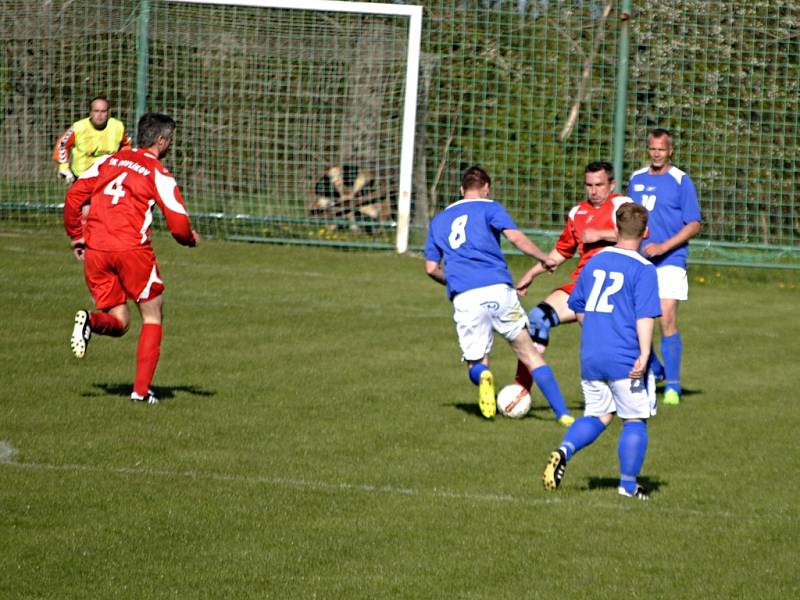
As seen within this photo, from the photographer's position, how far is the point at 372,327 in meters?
14.6

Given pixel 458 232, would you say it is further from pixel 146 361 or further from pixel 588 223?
pixel 146 361

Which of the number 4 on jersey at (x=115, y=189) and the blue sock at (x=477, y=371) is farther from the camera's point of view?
the blue sock at (x=477, y=371)

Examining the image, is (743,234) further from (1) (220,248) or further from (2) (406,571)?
(2) (406,571)

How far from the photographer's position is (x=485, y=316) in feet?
33.9

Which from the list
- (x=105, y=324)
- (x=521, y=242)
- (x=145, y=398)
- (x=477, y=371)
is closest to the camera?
(x=521, y=242)

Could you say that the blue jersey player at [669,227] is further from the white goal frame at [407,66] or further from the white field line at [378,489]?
the white goal frame at [407,66]

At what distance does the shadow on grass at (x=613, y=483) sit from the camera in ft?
27.4

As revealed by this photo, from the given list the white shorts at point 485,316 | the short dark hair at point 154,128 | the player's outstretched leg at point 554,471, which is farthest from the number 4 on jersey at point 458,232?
the player's outstretched leg at point 554,471

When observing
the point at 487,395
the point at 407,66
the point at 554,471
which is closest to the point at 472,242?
the point at 487,395

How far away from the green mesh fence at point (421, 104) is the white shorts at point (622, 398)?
12709mm

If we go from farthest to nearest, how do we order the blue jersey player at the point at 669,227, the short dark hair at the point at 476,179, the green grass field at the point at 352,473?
the blue jersey player at the point at 669,227 < the short dark hair at the point at 476,179 < the green grass field at the point at 352,473

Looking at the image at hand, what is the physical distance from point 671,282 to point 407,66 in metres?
9.36

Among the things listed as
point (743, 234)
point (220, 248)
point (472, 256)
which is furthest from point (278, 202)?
point (472, 256)

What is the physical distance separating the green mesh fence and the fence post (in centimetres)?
10
